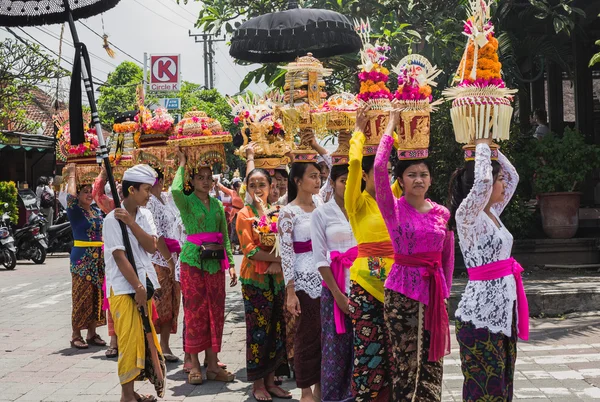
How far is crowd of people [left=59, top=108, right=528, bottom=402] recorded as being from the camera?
4395mm

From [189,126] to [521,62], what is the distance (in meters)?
7.99

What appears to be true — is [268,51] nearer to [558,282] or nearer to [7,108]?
[558,282]

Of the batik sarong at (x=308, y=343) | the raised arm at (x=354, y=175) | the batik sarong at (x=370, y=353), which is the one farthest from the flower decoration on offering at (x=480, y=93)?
the batik sarong at (x=308, y=343)

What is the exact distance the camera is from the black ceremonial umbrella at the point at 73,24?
5562mm

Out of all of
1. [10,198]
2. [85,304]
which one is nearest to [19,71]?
[10,198]

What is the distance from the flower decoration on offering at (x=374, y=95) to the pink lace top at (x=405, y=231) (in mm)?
452

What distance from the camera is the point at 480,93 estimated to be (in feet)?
14.5

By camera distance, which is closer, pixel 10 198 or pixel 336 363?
pixel 336 363

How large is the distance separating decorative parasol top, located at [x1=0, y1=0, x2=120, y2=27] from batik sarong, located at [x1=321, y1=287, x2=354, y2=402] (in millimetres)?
2762

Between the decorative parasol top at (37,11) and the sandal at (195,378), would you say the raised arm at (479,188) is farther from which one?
the sandal at (195,378)

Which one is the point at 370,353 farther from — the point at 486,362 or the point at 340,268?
the point at 486,362

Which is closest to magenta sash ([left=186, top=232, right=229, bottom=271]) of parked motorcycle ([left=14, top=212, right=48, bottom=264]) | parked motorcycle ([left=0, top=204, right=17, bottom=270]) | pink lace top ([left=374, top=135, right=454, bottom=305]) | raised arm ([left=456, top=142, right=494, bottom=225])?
pink lace top ([left=374, top=135, right=454, bottom=305])

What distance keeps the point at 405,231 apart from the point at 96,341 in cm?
524

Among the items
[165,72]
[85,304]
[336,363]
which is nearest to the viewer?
[336,363]
